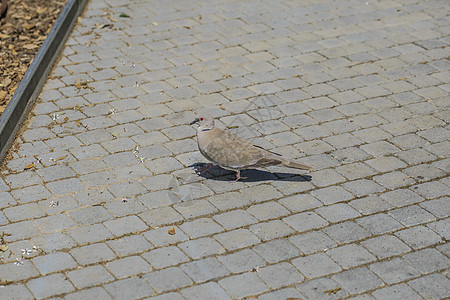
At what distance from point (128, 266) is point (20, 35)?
5939 millimetres

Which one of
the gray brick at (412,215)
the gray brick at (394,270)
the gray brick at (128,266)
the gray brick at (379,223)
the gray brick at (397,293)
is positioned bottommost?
the gray brick at (128,266)

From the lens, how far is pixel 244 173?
7.37 m

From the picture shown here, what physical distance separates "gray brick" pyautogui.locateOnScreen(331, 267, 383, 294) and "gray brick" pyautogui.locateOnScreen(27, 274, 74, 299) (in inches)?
93.8

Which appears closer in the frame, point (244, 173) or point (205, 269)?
point (205, 269)

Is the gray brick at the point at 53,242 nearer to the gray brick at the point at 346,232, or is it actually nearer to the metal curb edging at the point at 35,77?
the metal curb edging at the point at 35,77

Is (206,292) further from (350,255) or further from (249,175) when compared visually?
(249,175)

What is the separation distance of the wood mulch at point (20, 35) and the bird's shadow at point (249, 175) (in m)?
3.04

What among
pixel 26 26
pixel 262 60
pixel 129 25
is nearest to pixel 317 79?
pixel 262 60

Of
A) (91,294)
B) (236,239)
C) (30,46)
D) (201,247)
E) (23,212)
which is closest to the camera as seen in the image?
(91,294)

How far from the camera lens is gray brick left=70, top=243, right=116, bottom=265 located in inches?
237

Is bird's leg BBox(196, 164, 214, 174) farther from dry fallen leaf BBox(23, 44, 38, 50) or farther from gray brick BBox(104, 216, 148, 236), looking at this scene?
dry fallen leaf BBox(23, 44, 38, 50)

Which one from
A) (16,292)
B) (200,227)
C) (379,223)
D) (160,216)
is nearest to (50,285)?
(16,292)

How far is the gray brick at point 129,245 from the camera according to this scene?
614 centimetres

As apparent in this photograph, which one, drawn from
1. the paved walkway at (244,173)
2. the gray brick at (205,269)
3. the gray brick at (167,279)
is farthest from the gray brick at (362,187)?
the gray brick at (167,279)
